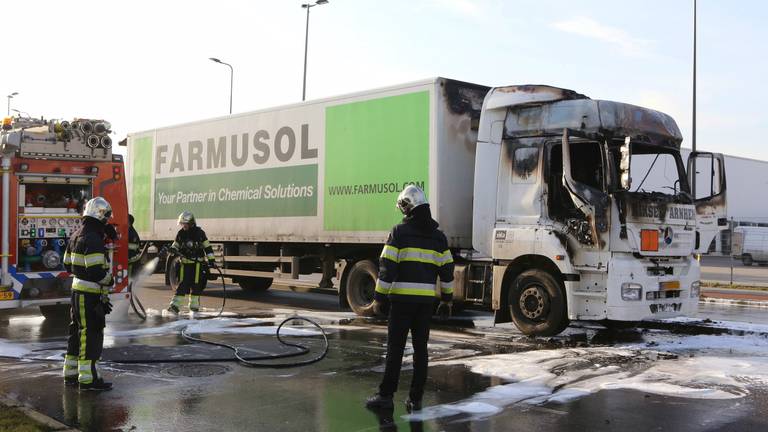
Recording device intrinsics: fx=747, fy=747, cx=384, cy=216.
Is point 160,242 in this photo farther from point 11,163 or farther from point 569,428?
point 569,428

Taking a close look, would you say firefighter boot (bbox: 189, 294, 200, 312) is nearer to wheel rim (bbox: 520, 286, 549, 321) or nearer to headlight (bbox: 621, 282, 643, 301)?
wheel rim (bbox: 520, 286, 549, 321)

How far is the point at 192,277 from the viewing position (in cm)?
1218

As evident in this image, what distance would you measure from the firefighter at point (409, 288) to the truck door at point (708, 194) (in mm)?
5753

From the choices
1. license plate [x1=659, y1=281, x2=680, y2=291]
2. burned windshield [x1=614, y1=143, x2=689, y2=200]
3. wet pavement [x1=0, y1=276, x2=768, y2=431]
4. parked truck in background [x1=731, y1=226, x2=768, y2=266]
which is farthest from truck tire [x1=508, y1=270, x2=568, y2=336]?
parked truck in background [x1=731, y1=226, x2=768, y2=266]

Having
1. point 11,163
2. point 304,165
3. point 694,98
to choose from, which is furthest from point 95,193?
point 694,98

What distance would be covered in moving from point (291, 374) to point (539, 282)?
12.6 feet

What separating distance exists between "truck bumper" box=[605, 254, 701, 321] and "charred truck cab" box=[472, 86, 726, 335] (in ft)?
0.05

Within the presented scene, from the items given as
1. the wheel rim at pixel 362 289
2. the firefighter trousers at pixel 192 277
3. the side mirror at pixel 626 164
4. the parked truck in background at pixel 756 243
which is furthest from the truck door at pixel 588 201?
the parked truck in background at pixel 756 243

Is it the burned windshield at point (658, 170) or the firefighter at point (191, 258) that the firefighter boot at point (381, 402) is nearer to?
the burned windshield at point (658, 170)

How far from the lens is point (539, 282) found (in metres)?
9.87

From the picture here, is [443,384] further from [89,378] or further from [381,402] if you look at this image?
[89,378]

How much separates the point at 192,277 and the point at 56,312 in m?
2.32

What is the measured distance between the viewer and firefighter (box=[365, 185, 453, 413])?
605 centimetres

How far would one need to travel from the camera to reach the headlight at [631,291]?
9.30 m
